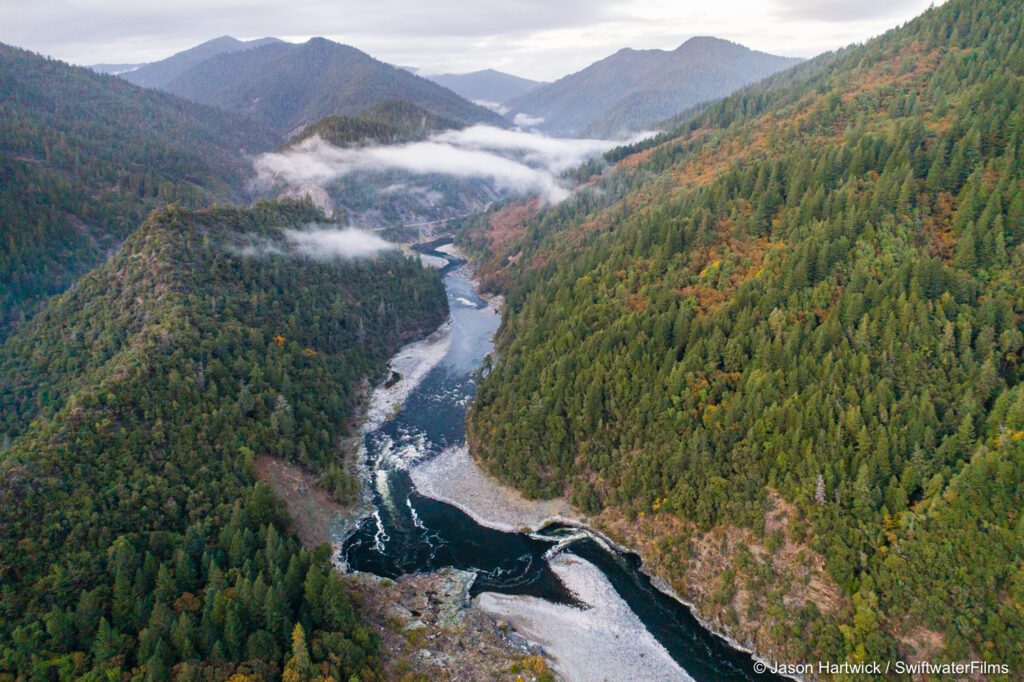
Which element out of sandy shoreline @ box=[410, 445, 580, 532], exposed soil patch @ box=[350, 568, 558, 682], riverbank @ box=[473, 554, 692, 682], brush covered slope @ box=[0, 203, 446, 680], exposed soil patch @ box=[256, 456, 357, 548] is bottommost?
riverbank @ box=[473, 554, 692, 682]

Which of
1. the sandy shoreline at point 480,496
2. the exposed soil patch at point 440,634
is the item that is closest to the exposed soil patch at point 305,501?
the exposed soil patch at point 440,634

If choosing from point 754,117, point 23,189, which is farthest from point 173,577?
point 754,117

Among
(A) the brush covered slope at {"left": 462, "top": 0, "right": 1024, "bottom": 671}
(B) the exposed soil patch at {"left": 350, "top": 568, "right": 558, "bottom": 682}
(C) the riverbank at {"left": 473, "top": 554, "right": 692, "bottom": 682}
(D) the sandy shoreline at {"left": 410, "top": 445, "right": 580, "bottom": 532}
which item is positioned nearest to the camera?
(A) the brush covered slope at {"left": 462, "top": 0, "right": 1024, "bottom": 671}

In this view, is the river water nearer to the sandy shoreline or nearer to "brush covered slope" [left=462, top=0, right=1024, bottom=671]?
the sandy shoreline

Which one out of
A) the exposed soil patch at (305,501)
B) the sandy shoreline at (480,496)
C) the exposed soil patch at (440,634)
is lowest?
the exposed soil patch at (440,634)

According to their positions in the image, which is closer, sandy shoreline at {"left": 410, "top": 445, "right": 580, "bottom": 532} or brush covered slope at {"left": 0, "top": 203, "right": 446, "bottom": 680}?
brush covered slope at {"left": 0, "top": 203, "right": 446, "bottom": 680}

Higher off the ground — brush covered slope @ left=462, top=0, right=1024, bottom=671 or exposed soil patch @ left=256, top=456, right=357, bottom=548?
brush covered slope @ left=462, top=0, right=1024, bottom=671

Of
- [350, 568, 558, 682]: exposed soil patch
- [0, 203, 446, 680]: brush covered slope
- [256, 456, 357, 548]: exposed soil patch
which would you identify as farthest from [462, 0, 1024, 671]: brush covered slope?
[0, 203, 446, 680]: brush covered slope

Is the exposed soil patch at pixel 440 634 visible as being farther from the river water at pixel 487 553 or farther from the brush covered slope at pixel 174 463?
the brush covered slope at pixel 174 463

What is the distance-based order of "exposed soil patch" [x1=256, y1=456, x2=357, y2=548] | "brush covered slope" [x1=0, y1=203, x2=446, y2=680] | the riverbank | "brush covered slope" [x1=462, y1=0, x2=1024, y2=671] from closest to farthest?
"brush covered slope" [x1=0, y1=203, x2=446, y2=680] → "brush covered slope" [x1=462, y1=0, x2=1024, y2=671] → the riverbank → "exposed soil patch" [x1=256, y1=456, x2=357, y2=548]
